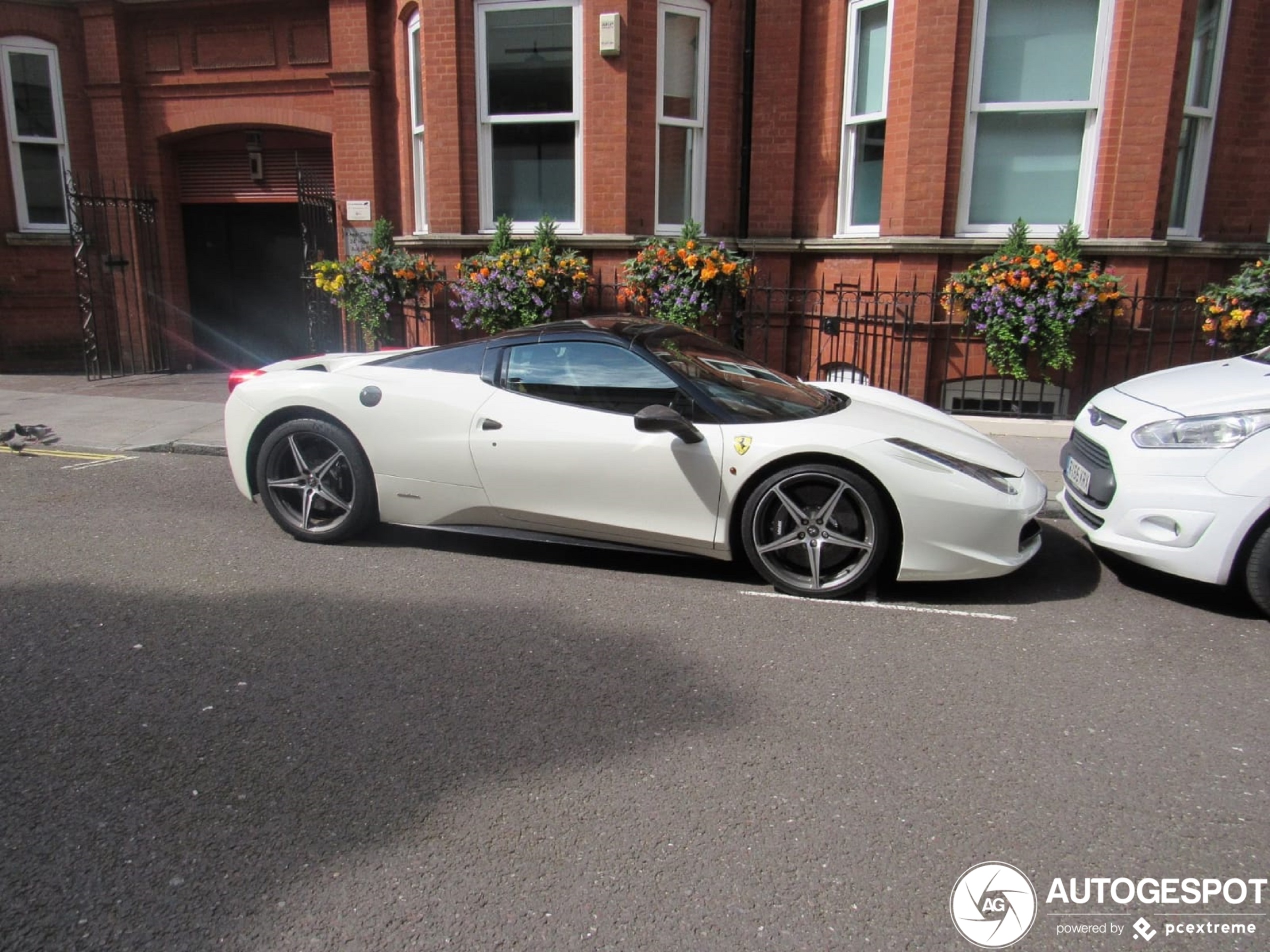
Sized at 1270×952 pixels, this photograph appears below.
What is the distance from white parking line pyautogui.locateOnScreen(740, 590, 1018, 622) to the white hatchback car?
827 mm

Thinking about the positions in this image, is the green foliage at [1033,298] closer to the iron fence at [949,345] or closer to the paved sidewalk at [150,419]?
the iron fence at [949,345]

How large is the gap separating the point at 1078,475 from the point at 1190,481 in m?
0.78

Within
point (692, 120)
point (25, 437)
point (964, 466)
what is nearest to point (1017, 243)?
point (692, 120)

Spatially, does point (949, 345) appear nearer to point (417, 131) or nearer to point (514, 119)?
point (514, 119)

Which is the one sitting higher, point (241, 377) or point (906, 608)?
point (241, 377)

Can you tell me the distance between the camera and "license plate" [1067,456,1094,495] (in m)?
5.42

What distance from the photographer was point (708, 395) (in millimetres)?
5184

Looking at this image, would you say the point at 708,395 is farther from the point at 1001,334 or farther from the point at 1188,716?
the point at 1001,334

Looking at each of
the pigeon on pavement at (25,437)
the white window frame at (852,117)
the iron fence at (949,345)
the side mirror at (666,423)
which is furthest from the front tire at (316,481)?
the white window frame at (852,117)

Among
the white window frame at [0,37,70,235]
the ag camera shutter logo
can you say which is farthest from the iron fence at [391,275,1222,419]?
the ag camera shutter logo

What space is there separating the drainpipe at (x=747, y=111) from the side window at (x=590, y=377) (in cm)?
592

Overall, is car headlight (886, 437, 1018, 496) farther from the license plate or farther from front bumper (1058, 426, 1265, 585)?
the license plate

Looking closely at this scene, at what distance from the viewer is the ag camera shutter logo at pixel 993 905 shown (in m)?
2.55

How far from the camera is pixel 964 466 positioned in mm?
4898
